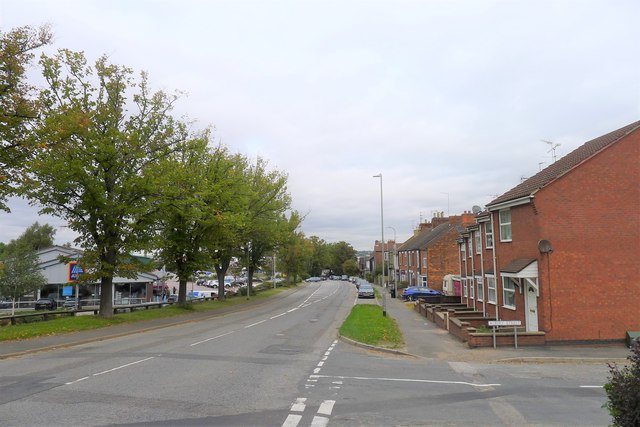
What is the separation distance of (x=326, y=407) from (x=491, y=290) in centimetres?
1889

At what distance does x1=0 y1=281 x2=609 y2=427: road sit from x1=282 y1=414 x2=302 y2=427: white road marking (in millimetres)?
16

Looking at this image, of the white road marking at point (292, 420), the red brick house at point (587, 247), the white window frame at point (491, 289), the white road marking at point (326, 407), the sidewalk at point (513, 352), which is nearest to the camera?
the white road marking at point (292, 420)

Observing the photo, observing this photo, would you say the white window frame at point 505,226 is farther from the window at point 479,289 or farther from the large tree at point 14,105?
the large tree at point 14,105

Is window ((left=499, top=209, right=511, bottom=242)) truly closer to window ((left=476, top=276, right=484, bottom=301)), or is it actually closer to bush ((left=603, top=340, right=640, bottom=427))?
window ((left=476, top=276, right=484, bottom=301))

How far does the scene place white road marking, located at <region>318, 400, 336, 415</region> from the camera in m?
8.06

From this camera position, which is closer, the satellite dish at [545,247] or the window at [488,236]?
the satellite dish at [545,247]

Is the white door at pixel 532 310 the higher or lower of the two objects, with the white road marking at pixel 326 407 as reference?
higher

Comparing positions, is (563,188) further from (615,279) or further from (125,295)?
(125,295)

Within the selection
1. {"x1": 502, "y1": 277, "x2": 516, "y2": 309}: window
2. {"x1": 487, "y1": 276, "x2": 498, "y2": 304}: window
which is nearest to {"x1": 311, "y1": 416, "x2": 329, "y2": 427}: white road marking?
{"x1": 502, "y1": 277, "x2": 516, "y2": 309}: window

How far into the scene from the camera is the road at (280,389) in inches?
305

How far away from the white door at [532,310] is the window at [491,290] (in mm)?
4150

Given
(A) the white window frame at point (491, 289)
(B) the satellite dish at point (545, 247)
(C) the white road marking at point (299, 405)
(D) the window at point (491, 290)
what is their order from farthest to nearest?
(D) the window at point (491, 290), (A) the white window frame at point (491, 289), (B) the satellite dish at point (545, 247), (C) the white road marking at point (299, 405)

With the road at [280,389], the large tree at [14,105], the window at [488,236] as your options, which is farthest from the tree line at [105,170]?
the window at [488,236]

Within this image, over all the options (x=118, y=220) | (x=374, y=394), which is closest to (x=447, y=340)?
(x=374, y=394)
